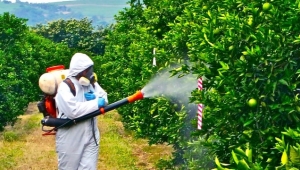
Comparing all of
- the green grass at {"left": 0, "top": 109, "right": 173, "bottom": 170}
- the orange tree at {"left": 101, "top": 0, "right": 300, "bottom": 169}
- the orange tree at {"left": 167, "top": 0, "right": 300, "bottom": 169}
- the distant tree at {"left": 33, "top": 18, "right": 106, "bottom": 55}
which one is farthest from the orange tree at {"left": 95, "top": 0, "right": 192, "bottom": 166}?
the distant tree at {"left": 33, "top": 18, "right": 106, "bottom": 55}

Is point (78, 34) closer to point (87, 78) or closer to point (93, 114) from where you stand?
point (87, 78)

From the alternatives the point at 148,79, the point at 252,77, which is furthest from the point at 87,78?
the point at 252,77

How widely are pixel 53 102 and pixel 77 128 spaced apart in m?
0.53

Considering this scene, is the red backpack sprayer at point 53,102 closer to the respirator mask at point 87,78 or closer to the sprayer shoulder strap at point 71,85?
the sprayer shoulder strap at point 71,85

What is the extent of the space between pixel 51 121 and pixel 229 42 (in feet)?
11.8

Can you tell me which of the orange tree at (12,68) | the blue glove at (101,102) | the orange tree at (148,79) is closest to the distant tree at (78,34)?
the orange tree at (12,68)

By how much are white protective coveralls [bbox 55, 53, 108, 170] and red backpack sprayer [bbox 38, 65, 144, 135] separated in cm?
7

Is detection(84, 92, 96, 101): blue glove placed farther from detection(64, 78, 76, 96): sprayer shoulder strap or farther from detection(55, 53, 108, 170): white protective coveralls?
detection(64, 78, 76, 96): sprayer shoulder strap

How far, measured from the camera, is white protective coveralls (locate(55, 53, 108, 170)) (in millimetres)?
6750

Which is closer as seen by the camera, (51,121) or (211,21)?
(211,21)

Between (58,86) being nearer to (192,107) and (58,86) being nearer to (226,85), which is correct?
(192,107)

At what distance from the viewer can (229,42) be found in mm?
3910

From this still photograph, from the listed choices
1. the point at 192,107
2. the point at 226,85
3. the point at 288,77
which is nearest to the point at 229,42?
the point at 226,85

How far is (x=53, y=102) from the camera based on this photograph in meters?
7.20
